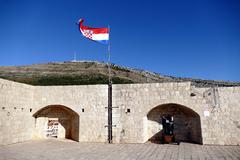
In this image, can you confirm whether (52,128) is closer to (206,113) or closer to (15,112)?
(15,112)

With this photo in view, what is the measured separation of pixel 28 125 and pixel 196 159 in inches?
385

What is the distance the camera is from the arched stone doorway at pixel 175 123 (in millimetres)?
12055

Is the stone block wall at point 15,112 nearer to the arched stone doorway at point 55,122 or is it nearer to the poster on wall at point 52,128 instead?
the arched stone doorway at point 55,122

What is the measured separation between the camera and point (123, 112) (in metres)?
12.0

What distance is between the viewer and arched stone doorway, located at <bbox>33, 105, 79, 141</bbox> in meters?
13.1

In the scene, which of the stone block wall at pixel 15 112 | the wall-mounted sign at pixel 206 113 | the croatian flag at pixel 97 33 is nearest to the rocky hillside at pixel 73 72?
the croatian flag at pixel 97 33

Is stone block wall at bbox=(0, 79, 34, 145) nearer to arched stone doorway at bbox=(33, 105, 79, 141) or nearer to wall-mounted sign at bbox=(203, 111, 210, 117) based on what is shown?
arched stone doorway at bbox=(33, 105, 79, 141)

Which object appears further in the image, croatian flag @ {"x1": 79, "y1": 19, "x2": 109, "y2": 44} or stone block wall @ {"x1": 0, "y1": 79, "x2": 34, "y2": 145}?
croatian flag @ {"x1": 79, "y1": 19, "x2": 109, "y2": 44}

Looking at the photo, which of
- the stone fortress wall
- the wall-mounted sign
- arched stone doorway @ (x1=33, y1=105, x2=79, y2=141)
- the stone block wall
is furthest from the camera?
arched stone doorway @ (x1=33, y1=105, x2=79, y2=141)

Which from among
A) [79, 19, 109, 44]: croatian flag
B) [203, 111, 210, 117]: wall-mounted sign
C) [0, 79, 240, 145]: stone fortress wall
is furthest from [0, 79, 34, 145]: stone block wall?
[203, 111, 210, 117]: wall-mounted sign

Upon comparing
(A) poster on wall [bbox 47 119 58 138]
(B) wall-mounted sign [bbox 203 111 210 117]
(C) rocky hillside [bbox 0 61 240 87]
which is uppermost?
(C) rocky hillside [bbox 0 61 240 87]

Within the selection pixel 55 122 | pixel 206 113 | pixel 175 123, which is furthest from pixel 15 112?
pixel 206 113

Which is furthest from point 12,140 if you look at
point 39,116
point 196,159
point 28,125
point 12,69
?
point 12,69

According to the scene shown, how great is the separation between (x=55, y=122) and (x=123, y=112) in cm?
476
